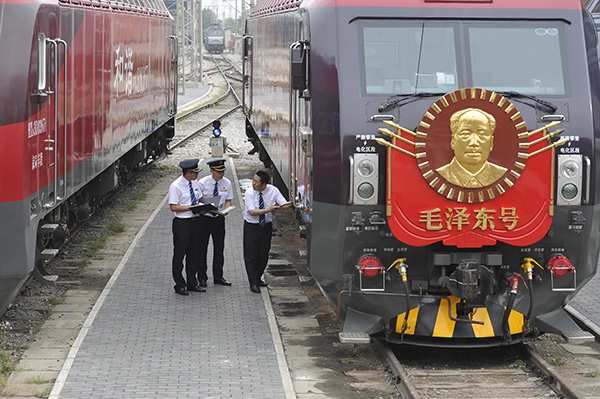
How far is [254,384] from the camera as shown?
8320 mm

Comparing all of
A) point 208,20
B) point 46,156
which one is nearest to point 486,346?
point 46,156

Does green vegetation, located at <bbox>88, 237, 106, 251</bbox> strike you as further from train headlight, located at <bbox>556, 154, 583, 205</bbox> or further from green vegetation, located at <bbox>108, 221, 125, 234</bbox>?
train headlight, located at <bbox>556, 154, 583, 205</bbox>

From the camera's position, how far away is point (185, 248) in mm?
11602

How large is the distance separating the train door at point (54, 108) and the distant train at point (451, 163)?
2603mm

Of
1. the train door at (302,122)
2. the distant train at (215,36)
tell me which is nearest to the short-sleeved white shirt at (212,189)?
the train door at (302,122)

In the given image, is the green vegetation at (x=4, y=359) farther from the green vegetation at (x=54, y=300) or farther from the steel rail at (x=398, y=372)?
the steel rail at (x=398, y=372)

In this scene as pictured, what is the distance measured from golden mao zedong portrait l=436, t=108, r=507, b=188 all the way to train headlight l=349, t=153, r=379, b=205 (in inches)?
21.3

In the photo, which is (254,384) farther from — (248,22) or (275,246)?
(248,22)

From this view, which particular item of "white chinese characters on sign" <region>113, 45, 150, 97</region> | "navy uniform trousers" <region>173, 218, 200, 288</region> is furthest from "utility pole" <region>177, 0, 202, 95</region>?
"navy uniform trousers" <region>173, 218, 200, 288</region>

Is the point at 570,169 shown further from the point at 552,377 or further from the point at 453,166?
the point at 552,377

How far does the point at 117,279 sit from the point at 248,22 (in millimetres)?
11700

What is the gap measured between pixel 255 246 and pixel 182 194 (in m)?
1.08

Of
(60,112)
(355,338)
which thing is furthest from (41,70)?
(355,338)

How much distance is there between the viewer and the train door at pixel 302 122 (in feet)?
29.9
